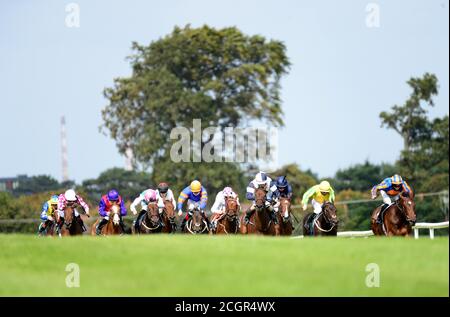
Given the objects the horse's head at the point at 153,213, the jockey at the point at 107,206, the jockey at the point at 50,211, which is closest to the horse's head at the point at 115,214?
the jockey at the point at 107,206

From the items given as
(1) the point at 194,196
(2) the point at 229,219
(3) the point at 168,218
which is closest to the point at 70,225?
(3) the point at 168,218

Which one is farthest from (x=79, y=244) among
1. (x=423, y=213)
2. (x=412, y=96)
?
(x=412, y=96)

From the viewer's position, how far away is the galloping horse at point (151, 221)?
117 ft

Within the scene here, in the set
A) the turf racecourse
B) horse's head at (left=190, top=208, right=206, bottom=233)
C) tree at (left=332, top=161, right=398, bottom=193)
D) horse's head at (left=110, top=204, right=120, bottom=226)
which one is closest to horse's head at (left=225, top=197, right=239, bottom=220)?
horse's head at (left=190, top=208, right=206, bottom=233)

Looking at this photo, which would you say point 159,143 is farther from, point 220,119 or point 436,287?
point 436,287

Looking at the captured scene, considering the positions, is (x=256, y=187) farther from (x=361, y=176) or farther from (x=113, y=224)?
(x=361, y=176)

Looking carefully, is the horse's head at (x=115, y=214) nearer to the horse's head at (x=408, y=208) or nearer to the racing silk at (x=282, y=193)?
the racing silk at (x=282, y=193)

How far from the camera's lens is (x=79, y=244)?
2716cm

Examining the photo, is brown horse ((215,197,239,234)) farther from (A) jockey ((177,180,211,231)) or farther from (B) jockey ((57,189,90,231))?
(B) jockey ((57,189,90,231))

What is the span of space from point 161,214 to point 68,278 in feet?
39.1

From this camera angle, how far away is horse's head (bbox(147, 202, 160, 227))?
35625mm

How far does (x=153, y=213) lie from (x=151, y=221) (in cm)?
34

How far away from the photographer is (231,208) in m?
34.3

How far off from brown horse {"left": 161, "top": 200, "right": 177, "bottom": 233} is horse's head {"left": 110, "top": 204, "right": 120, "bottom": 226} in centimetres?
119
